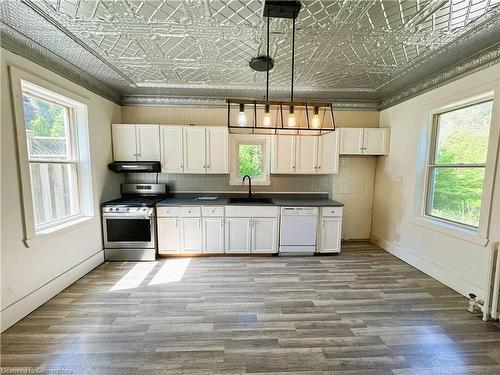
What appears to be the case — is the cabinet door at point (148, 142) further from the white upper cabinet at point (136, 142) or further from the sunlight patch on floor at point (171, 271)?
the sunlight patch on floor at point (171, 271)

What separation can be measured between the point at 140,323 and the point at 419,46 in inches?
158

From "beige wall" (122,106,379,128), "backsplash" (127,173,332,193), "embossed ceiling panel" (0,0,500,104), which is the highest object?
"embossed ceiling panel" (0,0,500,104)

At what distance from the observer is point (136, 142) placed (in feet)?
12.5

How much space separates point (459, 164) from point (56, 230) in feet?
16.5

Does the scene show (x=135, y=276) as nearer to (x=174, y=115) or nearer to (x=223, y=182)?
(x=223, y=182)

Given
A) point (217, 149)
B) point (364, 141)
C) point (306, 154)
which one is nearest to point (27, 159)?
point (217, 149)

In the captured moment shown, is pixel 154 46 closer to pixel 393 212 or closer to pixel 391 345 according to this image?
pixel 391 345

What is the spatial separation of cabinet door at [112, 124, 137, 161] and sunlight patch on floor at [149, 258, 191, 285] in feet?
6.21

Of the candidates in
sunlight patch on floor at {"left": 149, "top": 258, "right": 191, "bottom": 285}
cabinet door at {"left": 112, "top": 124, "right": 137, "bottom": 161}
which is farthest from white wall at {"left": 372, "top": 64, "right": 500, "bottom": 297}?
cabinet door at {"left": 112, "top": 124, "right": 137, "bottom": 161}

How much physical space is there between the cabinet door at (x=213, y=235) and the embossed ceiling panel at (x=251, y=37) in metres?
2.24

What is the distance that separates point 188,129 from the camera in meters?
3.83

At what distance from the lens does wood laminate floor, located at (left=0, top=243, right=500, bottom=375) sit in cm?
171

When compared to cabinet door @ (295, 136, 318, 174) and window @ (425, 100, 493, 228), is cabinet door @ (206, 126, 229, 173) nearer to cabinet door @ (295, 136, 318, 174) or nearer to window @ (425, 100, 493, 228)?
cabinet door @ (295, 136, 318, 174)

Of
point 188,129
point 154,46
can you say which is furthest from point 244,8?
point 188,129
